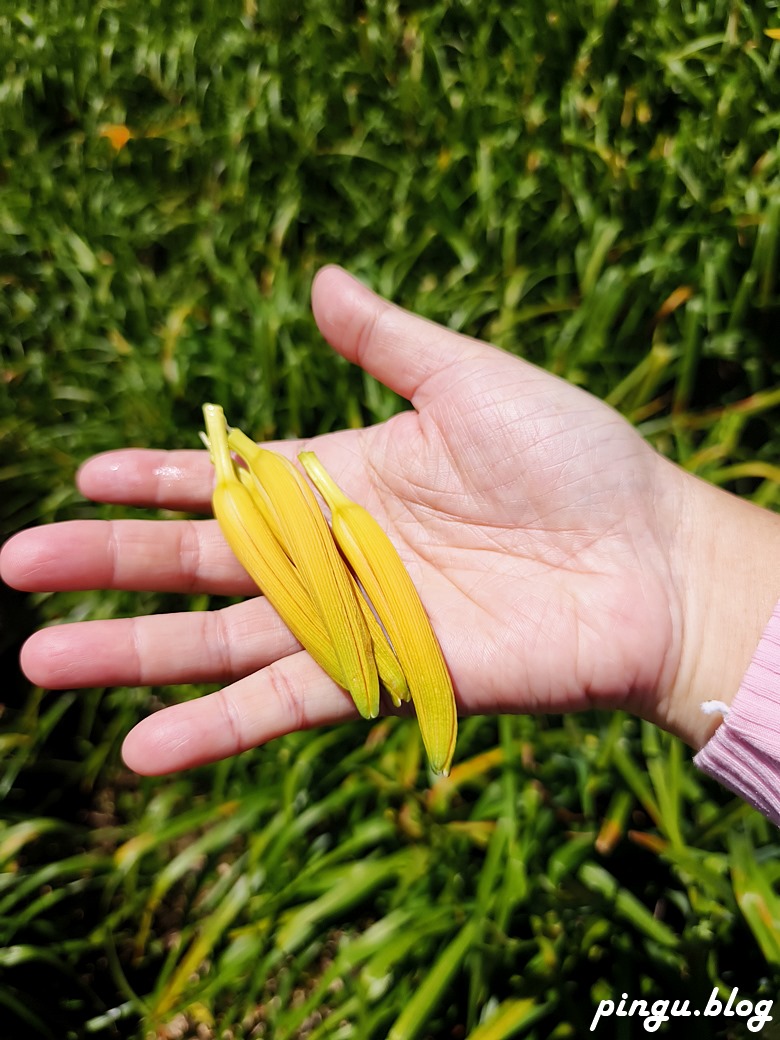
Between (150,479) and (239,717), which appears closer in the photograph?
(239,717)

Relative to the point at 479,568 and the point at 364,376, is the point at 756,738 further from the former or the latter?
the point at 364,376

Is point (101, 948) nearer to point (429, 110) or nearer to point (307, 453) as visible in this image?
point (307, 453)

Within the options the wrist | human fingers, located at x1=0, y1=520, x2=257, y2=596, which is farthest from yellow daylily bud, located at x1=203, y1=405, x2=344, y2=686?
the wrist

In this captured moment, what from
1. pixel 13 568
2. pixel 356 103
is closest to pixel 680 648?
pixel 13 568

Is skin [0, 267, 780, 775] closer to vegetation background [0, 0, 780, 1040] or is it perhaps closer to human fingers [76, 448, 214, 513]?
human fingers [76, 448, 214, 513]

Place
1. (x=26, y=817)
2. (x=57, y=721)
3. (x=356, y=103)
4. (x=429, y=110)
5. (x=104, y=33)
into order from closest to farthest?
(x=26, y=817)
(x=57, y=721)
(x=429, y=110)
(x=356, y=103)
(x=104, y=33)

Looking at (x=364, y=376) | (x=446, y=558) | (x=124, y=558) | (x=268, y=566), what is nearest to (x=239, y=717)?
(x=268, y=566)
